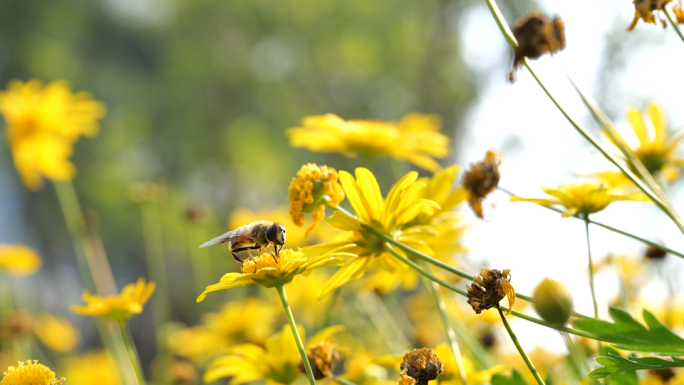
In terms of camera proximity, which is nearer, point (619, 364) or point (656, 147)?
point (619, 364)

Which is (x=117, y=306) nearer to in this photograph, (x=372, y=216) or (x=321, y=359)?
(x=321, y=359)

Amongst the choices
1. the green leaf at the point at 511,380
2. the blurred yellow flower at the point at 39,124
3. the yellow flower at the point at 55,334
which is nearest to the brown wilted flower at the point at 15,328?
the yellow flower at the point at 55,334

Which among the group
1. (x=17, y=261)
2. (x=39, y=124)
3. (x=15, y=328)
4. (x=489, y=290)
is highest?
(x=39, y=124)

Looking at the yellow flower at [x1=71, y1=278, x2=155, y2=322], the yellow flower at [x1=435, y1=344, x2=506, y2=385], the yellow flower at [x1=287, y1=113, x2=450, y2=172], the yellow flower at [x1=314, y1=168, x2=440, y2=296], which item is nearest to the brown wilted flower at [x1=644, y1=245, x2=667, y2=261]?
the yellow flower at [x1=287, y1=113, x2=450, y2=172]

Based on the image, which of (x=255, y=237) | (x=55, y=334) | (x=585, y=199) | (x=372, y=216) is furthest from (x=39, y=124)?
(x=585, y=199)

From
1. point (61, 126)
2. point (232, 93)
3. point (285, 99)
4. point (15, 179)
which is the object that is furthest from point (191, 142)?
point (61, 126)

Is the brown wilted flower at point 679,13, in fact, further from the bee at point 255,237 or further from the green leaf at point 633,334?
the bee at point 255,237

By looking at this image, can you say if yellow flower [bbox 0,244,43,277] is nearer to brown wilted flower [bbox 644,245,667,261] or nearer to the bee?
the bee
